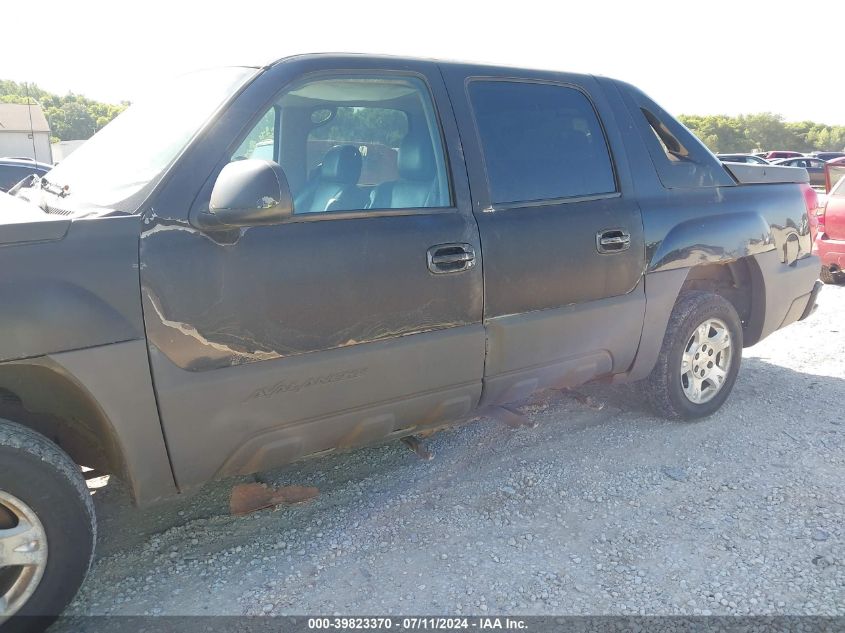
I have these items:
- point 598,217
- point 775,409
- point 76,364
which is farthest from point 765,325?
point 76,364

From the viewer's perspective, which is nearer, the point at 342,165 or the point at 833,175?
the point at 342,165

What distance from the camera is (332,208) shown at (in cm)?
276

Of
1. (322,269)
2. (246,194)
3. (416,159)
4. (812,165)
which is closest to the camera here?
(246,194)

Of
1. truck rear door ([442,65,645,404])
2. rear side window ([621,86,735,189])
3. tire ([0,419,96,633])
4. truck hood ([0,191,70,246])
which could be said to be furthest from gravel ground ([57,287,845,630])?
truck hood ([0,191,70,246])

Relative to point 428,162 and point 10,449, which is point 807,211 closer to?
point 428,162

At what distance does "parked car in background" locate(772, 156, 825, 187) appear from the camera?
19219 mm

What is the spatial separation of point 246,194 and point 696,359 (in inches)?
116

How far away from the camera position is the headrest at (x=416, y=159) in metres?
3.00

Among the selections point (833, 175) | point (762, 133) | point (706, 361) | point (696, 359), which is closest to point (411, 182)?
point (696, 359)

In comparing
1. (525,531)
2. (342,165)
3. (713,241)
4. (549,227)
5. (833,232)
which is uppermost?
(342,165)

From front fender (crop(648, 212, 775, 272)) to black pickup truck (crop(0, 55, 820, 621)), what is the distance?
17mm

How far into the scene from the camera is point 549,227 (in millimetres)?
3242

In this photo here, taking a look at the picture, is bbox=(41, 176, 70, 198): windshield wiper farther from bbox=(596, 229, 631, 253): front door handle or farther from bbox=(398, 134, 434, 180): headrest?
bbox=(596, 229, 631, 253): front door handle

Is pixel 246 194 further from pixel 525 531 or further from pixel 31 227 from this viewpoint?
pixel 525 531
